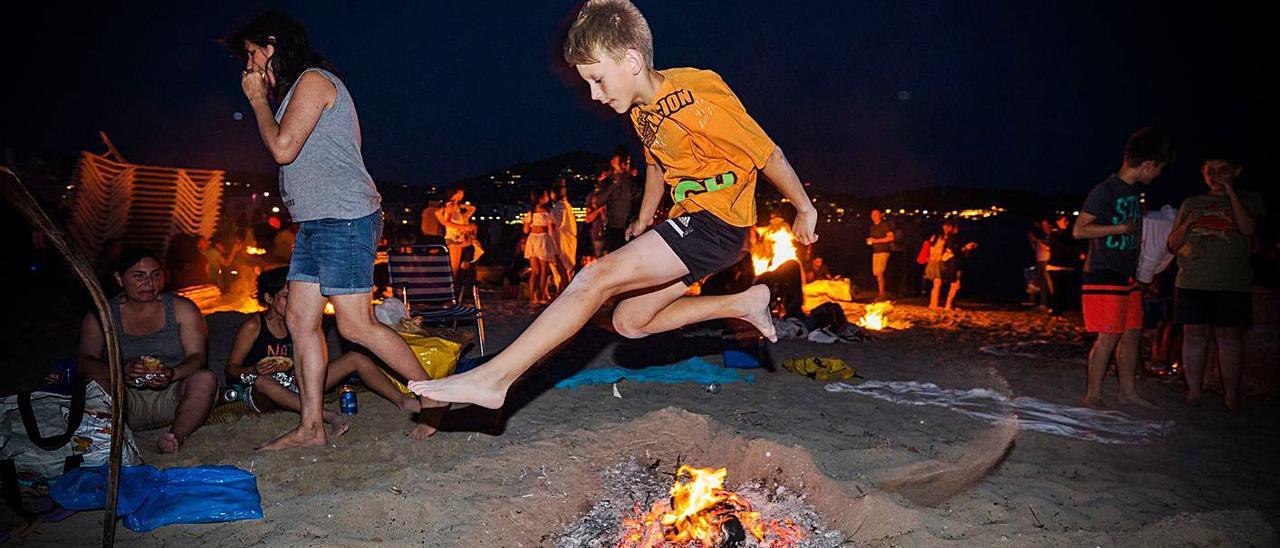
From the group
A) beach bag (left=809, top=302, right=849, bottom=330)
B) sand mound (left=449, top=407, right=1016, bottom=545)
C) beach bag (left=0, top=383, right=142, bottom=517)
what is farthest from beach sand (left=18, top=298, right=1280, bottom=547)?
beach bag (left=809, top=302, right=849, bottom=330)

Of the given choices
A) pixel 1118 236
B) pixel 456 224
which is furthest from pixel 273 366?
pixel 456 224

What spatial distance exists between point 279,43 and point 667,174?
2182mm

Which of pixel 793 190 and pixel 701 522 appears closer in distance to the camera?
pixel 701 522

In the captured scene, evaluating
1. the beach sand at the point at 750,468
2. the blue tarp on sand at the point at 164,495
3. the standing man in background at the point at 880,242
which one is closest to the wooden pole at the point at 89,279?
the blue tarp on sand at the point at 164,495

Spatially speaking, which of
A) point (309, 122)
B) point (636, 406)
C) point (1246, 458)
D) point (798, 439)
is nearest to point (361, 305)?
point (309, 122)

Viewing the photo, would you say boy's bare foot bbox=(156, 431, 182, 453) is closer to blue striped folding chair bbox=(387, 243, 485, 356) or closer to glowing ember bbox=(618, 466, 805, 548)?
glowing ember bbox=(618, 466, 805, 548)

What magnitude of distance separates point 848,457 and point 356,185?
3070 mm

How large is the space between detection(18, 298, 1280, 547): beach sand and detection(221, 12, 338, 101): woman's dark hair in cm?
207

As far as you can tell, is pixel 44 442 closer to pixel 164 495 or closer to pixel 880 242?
pixel 164 495

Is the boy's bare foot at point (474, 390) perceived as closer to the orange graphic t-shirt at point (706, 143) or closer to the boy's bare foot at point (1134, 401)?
the orange graphic t-shirt at point (706, 143)

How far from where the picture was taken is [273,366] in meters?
4.49

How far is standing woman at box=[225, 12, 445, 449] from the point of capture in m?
3.38

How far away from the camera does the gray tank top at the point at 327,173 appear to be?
11.3ft

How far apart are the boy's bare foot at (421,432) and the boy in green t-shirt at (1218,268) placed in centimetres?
596
